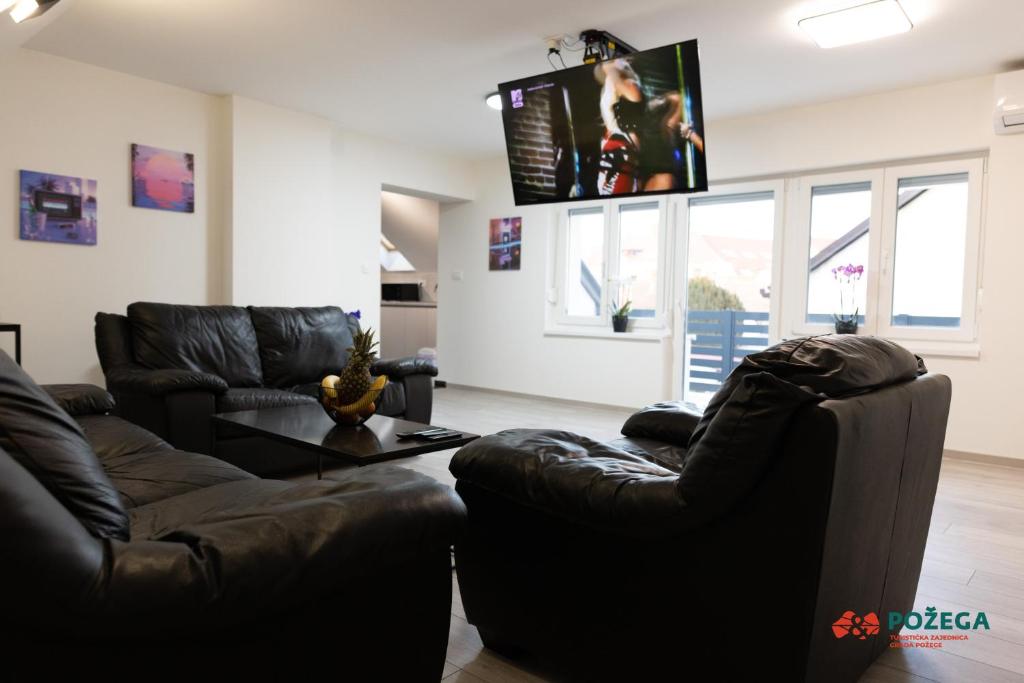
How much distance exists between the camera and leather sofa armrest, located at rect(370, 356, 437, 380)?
4.11 meters

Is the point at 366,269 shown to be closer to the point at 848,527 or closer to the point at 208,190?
the point at 208,190

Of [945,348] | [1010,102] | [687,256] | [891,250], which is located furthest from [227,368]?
[1010,102]

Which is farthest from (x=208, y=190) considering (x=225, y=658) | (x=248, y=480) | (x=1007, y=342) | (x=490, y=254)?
(x=1007, y=342)

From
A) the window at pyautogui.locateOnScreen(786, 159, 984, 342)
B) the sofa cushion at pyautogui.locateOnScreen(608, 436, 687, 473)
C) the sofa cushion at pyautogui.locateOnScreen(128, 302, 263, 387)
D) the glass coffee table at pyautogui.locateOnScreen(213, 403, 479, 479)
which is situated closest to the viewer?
the sofa cushion at pyautogui.locateOnScreen(608, 436, 687, 473)

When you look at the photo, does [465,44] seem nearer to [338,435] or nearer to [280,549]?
[338,435]

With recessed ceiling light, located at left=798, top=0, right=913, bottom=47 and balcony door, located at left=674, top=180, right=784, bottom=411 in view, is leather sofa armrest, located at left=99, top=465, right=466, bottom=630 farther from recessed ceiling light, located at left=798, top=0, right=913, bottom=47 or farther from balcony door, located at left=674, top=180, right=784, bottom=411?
balcony door, located at left=674, top=180, right=784, bottom=411

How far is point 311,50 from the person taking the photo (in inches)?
163

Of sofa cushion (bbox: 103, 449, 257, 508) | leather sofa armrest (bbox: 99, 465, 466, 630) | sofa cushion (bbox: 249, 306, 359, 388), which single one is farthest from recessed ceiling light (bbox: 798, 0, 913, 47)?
sofa cushion (bbox: 103, 449, 257, 508)

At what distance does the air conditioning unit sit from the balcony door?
1613mm

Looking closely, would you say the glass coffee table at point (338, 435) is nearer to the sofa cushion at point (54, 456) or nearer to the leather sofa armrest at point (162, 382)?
the leather sofa armrest at point (162, 382)

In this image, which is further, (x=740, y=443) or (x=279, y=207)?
(x=279, y=207)

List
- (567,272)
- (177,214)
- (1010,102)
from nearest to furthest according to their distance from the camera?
(1010,102) → (177,214) → (567,272)

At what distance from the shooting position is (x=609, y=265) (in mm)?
6348

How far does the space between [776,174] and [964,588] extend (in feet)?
12.3
